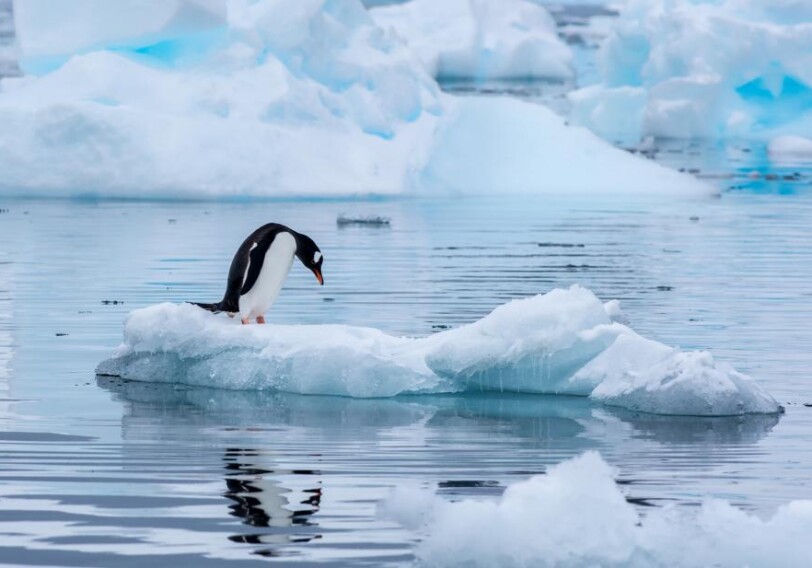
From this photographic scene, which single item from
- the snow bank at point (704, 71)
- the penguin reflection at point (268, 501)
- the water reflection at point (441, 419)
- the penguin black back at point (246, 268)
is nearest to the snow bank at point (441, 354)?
the water reflection at point (441, 419)

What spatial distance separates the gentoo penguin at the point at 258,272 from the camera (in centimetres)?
917

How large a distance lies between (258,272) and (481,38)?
51.6 m

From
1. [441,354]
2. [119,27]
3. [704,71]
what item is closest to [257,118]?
[119,27]

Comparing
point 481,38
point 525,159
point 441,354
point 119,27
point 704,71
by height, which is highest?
point 481,38

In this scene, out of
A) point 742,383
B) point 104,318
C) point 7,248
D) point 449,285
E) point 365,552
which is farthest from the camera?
point 7,248

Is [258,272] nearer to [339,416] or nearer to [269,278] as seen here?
[269,278]

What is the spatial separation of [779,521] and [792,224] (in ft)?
55.3

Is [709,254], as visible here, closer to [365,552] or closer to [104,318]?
[104,318]

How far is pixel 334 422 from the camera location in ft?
25.2

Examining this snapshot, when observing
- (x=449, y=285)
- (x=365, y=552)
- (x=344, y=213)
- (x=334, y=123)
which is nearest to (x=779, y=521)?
(x=365, y=552)

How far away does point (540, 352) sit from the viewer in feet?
27.7

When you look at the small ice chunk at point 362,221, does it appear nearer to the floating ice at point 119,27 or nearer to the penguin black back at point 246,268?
the floating ice at point 119,27

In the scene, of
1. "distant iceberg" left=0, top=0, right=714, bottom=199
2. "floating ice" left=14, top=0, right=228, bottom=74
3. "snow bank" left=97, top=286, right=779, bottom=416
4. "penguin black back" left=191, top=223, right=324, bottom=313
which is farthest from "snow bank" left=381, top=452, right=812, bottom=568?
"floating ice" left=14, top=0, right=228, bottom=74

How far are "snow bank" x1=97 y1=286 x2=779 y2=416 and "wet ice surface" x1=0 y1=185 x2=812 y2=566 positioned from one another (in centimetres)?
14
